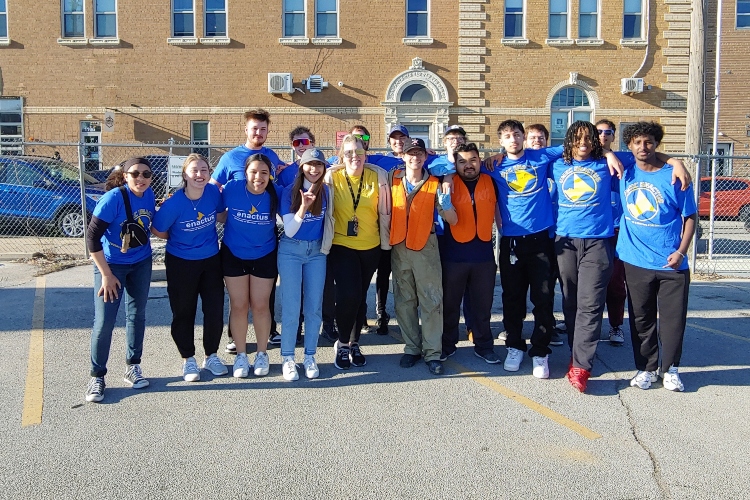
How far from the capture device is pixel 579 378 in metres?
4.80

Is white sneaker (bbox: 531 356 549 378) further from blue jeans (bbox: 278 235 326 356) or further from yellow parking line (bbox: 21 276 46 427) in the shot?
yellow parking line (bbox: 21 276 46 427)

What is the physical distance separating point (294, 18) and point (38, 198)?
12.8 m

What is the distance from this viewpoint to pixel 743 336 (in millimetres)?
6359

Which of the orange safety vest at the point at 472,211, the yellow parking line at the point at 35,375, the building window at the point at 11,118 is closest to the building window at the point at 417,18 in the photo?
the building window at the point at 11,118

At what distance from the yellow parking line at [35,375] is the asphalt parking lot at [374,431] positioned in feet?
0.06

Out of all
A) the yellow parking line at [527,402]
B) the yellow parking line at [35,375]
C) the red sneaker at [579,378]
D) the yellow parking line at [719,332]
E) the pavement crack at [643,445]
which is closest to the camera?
the pavement crack at [643,445]

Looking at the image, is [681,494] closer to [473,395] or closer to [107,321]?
[473,395]

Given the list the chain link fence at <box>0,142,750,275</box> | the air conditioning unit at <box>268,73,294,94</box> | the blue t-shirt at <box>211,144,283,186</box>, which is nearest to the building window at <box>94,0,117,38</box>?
the air conditioning unit at <box>268,73,294,94</box>

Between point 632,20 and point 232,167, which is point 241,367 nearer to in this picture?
point 232,167

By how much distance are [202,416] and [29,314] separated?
12.3 ft

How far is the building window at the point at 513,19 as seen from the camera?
21.9 metres

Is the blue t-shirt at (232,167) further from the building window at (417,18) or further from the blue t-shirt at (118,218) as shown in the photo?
the building window at (417,18)

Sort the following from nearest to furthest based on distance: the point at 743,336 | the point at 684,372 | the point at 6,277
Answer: the point at 684,372, the point at 743,336, the point at 6,277

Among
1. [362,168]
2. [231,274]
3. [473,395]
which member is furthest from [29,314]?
[473,395]
